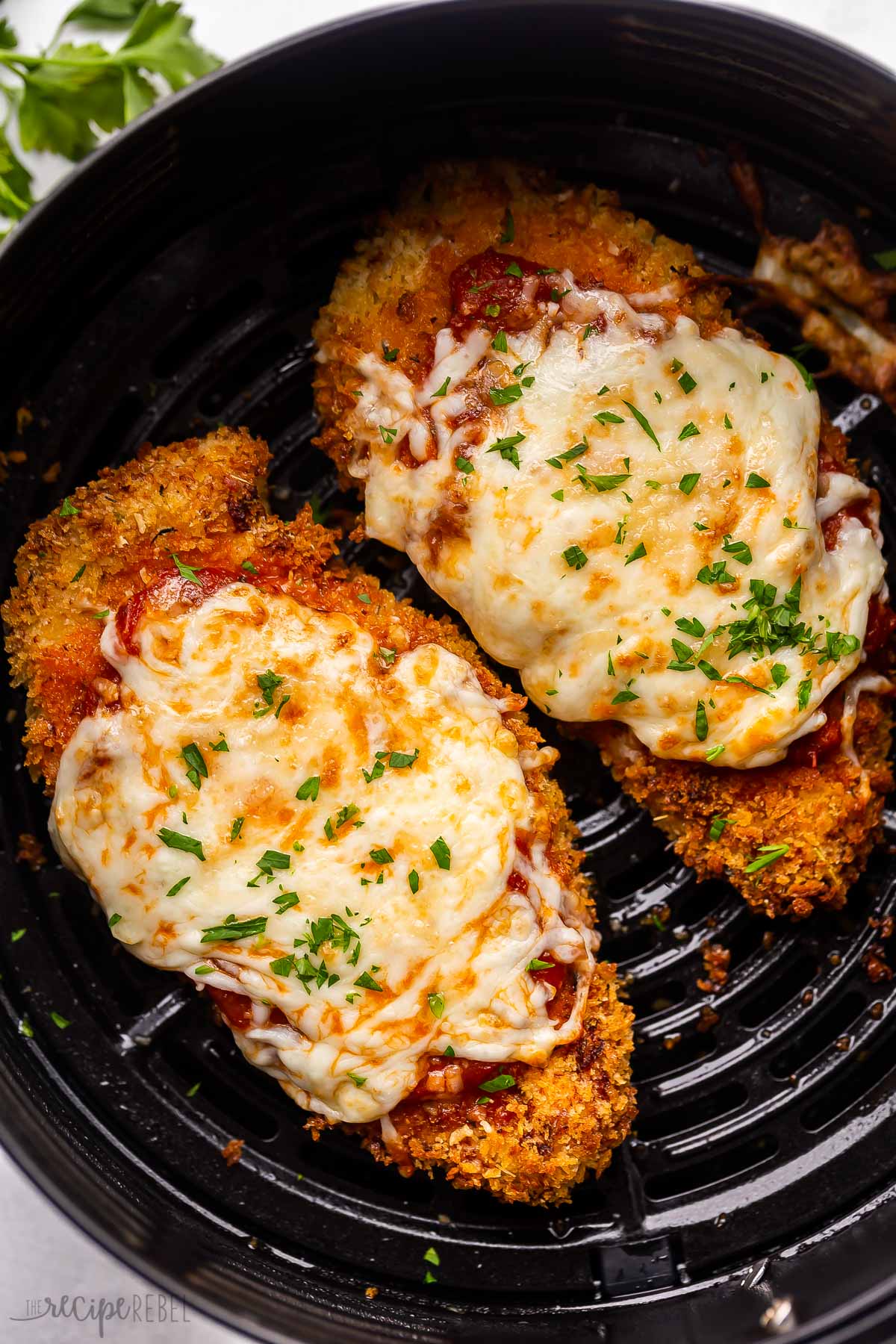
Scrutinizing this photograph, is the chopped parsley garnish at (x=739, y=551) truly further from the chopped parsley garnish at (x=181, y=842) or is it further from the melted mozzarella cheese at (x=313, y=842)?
the chopped parsley garnish at (x=181, y=842)

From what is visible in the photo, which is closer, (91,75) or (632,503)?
(632,503)

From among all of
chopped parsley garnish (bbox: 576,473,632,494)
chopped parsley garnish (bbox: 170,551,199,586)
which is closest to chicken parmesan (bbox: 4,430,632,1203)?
chopped parsley garnish (bbox: 170,551,199,586)

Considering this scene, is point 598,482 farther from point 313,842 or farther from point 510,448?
point 313,842

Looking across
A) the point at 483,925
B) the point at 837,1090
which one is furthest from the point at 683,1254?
the point at 483,925

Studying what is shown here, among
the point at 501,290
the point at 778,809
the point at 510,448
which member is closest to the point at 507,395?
the point at 510,448

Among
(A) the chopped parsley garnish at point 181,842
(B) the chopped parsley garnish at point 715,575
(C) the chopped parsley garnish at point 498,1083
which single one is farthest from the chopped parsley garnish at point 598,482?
(C) the chopped parsley garnish at point 498,1083
